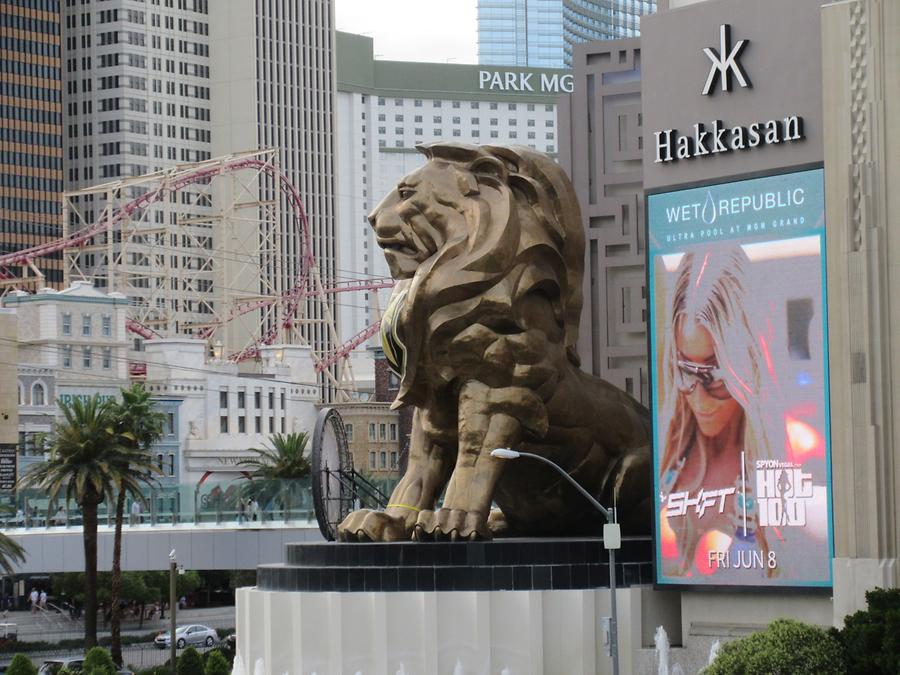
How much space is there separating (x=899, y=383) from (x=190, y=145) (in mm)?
165906

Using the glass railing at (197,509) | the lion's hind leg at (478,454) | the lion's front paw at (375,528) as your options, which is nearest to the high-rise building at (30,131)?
the glass railing at (197,509)

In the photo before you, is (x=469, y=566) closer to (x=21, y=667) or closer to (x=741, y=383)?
(x=741, y=383)

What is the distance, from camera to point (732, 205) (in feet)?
116

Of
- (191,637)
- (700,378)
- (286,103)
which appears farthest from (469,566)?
(286,103)

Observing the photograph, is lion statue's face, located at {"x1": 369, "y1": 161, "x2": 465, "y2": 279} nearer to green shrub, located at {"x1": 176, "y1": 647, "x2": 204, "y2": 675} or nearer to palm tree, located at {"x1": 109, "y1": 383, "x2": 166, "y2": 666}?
green shrub, located at {"x1": 176, "y1": 647, "x2": 204, "y2": 675}

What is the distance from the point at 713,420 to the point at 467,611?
5312mm

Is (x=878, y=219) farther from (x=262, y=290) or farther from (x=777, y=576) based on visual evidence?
(x=262, y=290)

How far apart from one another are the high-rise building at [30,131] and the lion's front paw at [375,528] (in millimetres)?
135038

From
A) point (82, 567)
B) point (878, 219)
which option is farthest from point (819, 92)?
point (82, 567)

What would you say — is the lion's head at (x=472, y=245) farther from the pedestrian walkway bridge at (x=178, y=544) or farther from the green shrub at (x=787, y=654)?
the pedestrian walkway bridge at (x=178, y=544)

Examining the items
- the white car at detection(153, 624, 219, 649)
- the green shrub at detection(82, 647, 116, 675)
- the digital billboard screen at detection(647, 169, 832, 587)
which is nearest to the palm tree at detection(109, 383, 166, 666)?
the white car at detection(153, 624, 219, 649)

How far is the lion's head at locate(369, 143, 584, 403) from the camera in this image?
120 ft

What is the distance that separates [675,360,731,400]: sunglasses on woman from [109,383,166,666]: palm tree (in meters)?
31.0

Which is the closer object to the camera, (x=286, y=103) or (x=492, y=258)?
(x=492, y=258)
